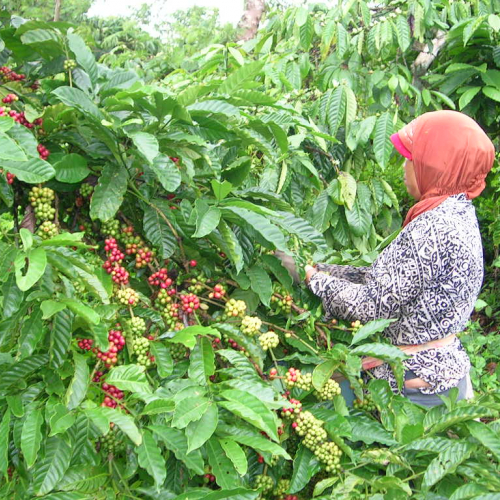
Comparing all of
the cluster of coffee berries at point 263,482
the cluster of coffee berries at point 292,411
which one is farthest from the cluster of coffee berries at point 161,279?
the cluster of coffee berries at point 263,482

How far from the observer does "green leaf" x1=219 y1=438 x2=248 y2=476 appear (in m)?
1.23

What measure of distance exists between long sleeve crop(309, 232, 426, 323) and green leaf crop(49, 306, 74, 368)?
0.86 metres

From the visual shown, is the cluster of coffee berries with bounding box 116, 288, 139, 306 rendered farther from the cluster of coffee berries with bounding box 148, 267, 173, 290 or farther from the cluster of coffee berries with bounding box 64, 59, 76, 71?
the cluster of coffee berries with bounding box 64, 59, 76, 71

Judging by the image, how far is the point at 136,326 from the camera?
1.40 meters

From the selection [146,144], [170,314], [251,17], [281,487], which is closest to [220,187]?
[146,144]

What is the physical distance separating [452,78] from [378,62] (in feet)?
1.59

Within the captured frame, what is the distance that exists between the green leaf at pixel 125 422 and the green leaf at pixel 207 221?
0.41 meters

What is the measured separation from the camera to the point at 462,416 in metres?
1.43

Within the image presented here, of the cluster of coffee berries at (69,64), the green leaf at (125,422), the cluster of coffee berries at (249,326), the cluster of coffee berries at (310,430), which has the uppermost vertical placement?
the cluster of coffee berries at (69,64)

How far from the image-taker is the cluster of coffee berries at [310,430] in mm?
1484

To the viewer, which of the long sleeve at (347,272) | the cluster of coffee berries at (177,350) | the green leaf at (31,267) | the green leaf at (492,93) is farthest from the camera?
the green leaf at (492,93)

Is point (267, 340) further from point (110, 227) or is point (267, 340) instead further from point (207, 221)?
point (110, 227)

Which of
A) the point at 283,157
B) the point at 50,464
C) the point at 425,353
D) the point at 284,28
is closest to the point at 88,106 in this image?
the point at 50,464

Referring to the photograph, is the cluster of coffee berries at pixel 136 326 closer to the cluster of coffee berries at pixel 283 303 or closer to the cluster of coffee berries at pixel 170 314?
the cluster of coffee berries at pixel 170 314
